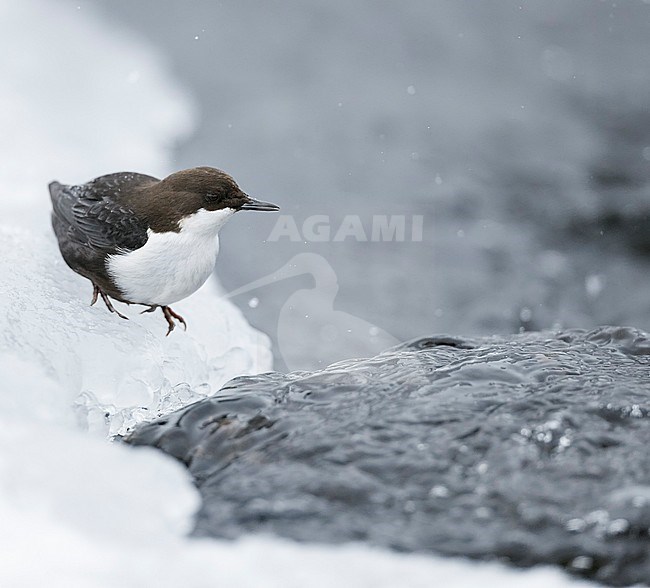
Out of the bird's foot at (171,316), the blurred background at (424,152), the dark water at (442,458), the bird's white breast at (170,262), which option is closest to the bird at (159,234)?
the bird's white breast at (170,262)

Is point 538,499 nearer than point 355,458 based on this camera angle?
Yes

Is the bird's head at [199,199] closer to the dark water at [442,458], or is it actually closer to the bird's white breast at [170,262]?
the bird's white breast at [170,262]

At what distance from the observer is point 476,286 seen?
5.32 meters

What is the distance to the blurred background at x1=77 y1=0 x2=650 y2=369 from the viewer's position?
17.1ft

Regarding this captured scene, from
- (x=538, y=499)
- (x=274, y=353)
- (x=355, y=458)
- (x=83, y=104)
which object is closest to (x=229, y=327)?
(x=274, y=353)

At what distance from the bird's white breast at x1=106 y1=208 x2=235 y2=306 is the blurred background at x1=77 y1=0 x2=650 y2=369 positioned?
129 cm

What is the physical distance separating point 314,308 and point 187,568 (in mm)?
3298

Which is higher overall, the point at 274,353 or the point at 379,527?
the point at 379,527

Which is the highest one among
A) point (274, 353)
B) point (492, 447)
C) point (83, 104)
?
point (83, 104)

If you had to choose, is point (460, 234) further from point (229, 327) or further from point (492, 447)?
point (492, 447)

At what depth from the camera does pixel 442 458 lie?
7.07 ft

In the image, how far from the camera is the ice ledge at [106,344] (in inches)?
112

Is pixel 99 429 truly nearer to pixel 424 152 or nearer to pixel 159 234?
pixel 159 234

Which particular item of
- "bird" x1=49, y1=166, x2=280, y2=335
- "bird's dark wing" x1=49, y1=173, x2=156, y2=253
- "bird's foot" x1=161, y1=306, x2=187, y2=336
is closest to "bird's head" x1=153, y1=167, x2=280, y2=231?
"bird" x1=49, y1=166, x2=280, y2=335
